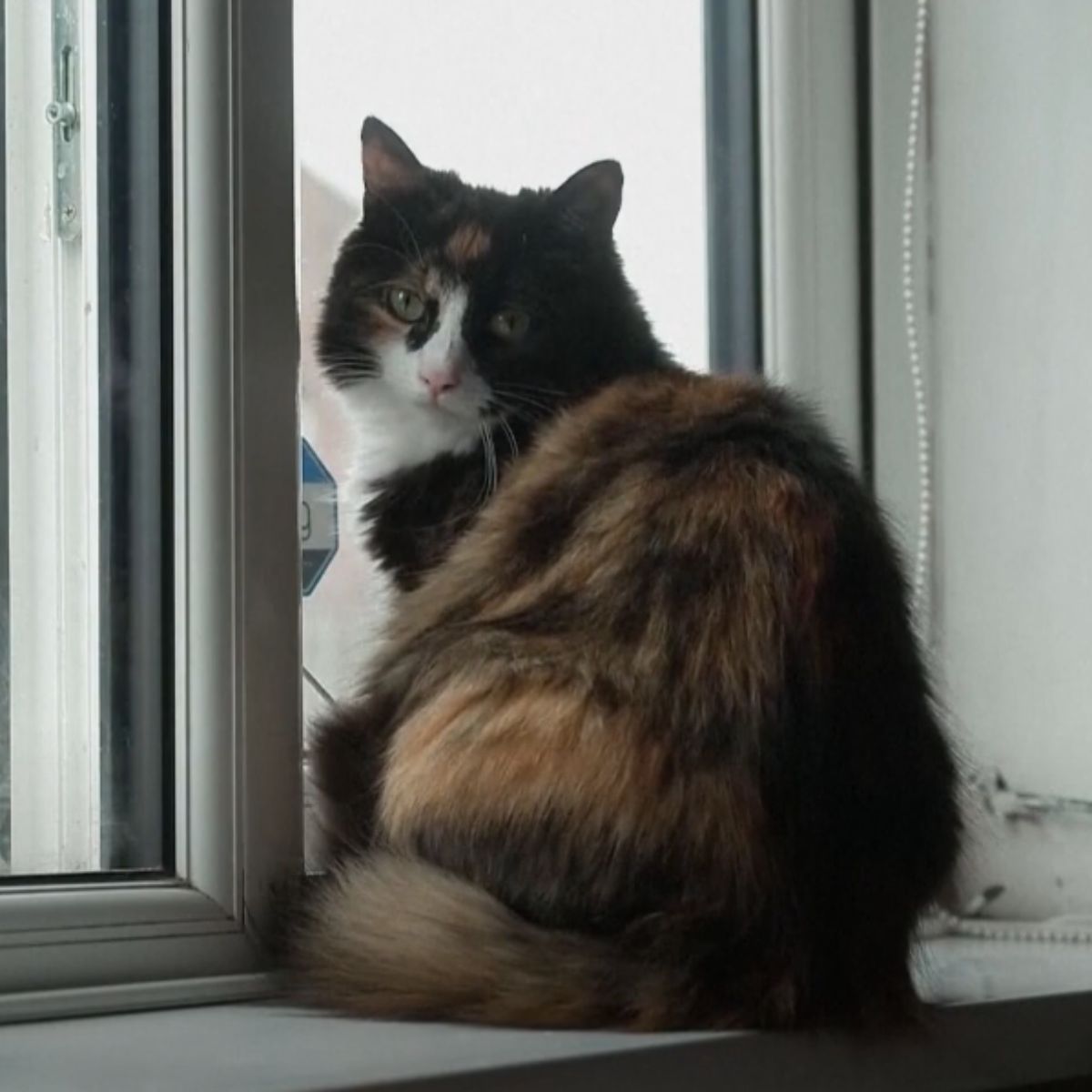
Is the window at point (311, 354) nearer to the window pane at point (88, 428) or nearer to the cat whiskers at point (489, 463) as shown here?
the window pane at point (88, 428)

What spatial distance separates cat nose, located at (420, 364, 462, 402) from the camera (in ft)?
4.64

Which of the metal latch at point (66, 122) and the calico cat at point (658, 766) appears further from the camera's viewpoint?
the metal latch at point (66, 122)

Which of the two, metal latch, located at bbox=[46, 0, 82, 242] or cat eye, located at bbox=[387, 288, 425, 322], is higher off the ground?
metal latch, located at bbox=[46, 0, 82, 242]

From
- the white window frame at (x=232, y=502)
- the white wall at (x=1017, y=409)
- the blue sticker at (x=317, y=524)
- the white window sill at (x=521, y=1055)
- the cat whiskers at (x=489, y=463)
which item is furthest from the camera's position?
the white wall at (x=1017, y=409)

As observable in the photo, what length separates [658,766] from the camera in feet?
3.47

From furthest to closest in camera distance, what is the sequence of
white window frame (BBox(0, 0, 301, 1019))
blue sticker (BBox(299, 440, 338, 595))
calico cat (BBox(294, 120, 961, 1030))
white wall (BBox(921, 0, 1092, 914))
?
white wall (BBox(921, 0, 1092, 914))
blue sticker (BBox(299, 440, 338, 595))
white window frame (BBox(0, 0, 301, 1019))
calico cat (BBox(294, 120, 961, 1030))

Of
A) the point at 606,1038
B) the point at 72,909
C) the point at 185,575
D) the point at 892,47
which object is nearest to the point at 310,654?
the point at 185,575

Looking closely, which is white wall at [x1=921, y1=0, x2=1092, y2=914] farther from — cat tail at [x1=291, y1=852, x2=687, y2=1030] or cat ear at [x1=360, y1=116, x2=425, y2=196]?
cat tail at [x1=291, y1=852, x2=687, y2=1030]

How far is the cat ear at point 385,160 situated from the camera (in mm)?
1491

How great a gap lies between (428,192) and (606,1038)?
0.77 m

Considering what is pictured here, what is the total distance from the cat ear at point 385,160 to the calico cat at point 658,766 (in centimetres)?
36

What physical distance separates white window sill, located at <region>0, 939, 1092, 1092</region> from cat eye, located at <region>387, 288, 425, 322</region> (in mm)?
574

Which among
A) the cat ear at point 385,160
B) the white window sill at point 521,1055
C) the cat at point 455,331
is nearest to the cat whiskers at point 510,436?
the cat at point 455,331

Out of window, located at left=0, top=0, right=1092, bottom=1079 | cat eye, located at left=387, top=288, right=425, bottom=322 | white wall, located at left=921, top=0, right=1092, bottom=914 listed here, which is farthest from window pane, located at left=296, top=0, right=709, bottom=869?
white wall, located at left=921, top=0, right=1092, bottom=914
